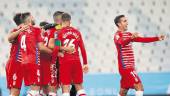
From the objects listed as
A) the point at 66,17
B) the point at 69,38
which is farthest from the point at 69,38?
the point at 66,17

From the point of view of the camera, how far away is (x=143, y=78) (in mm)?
16547

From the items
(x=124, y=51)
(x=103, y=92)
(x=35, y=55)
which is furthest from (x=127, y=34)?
(x=103, y=92)

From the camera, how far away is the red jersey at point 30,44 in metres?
11.3

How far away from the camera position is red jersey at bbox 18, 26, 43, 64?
1132 centimetres

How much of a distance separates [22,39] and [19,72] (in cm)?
81

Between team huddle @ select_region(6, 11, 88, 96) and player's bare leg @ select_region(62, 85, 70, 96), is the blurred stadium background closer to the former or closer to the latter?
team huddle @ select_region(6, 11, 88, 96)

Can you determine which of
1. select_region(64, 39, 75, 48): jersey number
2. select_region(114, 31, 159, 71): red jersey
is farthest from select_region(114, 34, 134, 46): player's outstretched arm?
select_region(64, 39, 75, 48): jersey number

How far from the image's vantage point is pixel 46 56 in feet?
41.9

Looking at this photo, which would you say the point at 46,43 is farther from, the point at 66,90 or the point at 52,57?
the point at 66,90

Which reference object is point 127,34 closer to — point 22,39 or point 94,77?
point 22,39

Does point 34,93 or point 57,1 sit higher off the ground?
point 57,1

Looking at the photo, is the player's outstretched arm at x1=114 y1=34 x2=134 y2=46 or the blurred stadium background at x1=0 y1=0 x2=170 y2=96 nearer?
the player's outstretched arm at x1=114 y1=34 x2=134 y2=46

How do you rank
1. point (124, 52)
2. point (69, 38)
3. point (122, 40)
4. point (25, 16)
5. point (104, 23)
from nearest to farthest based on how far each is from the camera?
point (25, 16) < point (69, 38) < point (122, 40) < point (124, 52) < point (104, 23)

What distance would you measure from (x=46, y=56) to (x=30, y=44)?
140cm
